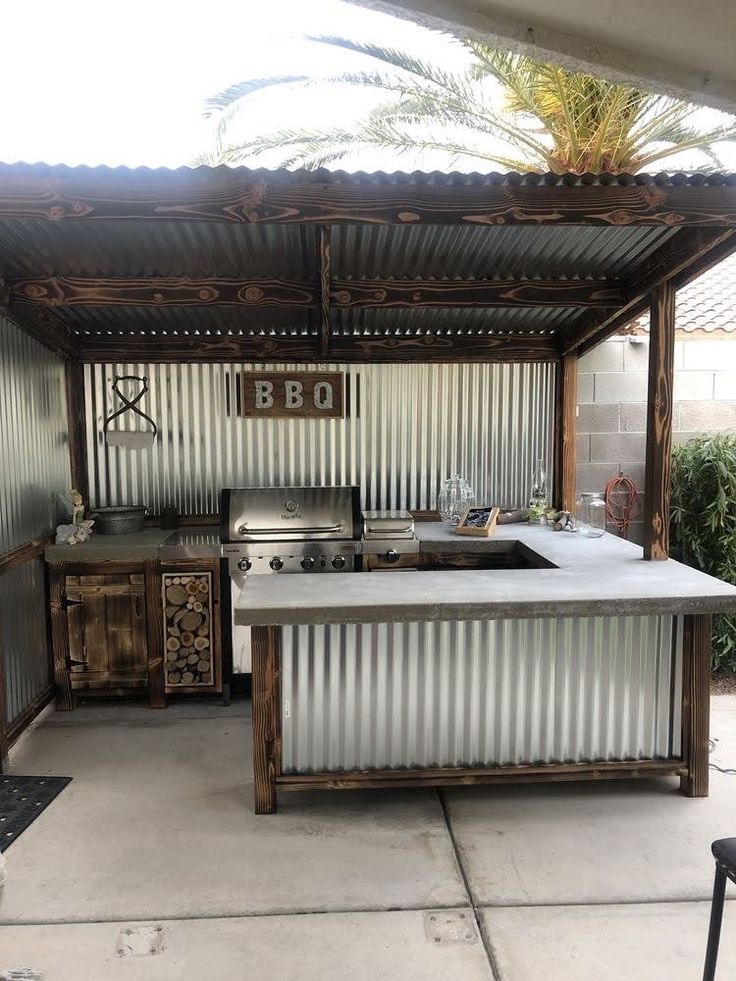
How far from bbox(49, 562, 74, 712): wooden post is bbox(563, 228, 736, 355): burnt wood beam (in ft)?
12.4

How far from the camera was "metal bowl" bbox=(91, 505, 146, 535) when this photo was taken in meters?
4.74

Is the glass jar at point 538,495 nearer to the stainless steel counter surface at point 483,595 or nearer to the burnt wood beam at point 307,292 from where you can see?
the stainless steel counter surface at point 483,595

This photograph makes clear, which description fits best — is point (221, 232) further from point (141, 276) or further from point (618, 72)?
point (618, 72)

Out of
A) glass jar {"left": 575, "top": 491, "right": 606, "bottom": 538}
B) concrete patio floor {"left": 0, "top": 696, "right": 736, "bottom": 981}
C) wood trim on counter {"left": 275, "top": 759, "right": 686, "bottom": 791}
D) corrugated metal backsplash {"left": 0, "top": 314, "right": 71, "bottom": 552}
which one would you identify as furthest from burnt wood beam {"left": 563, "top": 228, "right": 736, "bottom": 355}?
corrugated metal backsplash {"left": 0, "top": 314, "right": 71, "bottom": 552}

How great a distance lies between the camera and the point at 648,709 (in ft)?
10.5

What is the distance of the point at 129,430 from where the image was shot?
5059 millimetres

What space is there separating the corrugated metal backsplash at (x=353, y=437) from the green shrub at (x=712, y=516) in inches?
40.9

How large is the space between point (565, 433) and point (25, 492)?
376 cm

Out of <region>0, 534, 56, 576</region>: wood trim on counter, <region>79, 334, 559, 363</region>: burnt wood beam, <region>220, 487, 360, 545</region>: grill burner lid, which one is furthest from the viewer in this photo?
<region>79, 334, 559, 363</region>: burnt wood beam

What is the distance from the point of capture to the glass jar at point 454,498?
16.7 feet

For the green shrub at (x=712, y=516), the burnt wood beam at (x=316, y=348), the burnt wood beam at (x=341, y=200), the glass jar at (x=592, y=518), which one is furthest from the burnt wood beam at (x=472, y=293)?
the green shrub at (x=712, y=516)

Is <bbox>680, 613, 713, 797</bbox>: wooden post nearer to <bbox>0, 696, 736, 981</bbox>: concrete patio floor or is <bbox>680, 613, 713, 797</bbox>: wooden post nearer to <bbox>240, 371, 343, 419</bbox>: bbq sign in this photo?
<bbox>0, 696, 736, 981</bbox>: concrete patio floor

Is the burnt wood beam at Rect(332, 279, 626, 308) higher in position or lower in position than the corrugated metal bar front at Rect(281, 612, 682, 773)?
higher

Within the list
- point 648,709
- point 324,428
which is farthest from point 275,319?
point 648,709
